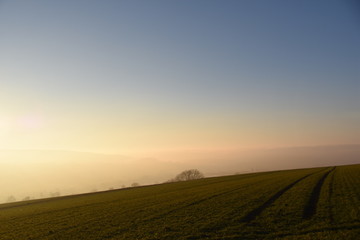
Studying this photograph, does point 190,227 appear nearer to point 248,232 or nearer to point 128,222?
point 248,232

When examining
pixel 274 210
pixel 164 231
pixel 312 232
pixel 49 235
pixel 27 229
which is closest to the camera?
pixel 312 232

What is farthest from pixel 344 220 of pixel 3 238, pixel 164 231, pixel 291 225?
pixel 3 238

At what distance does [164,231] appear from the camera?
24000 mm

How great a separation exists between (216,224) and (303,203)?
14.0m

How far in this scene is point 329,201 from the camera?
105 ft

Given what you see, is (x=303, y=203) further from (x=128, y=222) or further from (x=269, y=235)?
(x=128, y=222)

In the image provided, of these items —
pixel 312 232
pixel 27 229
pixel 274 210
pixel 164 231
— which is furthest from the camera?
pixel 27 229

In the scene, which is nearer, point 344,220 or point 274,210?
point 344,220

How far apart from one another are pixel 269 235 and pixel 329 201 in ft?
54.6

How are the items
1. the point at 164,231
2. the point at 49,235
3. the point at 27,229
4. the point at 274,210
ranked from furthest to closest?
1. the point at 27,229
2. the point at 274,210
3. the point at 49,235
4. the point at 164,231

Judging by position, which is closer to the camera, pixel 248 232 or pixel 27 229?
pixel 248 232

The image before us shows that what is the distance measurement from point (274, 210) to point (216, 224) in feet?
28.1

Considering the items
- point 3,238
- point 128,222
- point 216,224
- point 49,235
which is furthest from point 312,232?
point 3,238

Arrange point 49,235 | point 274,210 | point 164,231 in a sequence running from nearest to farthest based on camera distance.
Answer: point 164,231, point 49,235, point 274,210
